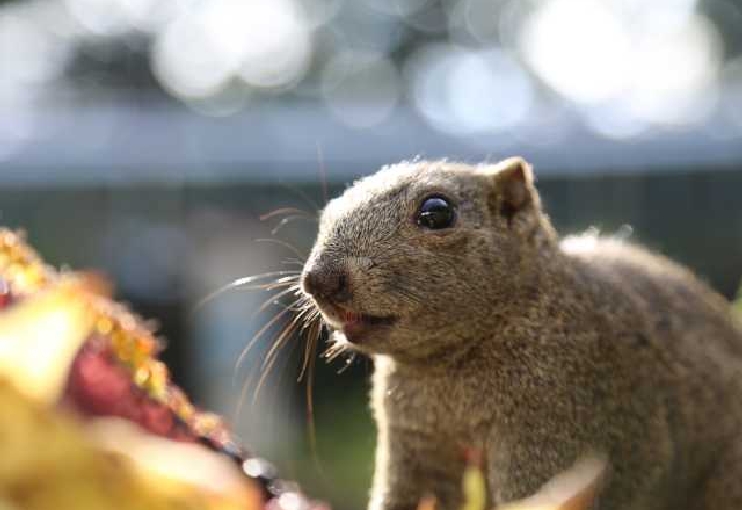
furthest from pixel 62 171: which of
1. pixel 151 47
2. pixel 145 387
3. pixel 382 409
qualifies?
pixel 151 47

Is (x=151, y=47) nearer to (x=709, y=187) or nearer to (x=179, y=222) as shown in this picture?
(x=179, y=222)

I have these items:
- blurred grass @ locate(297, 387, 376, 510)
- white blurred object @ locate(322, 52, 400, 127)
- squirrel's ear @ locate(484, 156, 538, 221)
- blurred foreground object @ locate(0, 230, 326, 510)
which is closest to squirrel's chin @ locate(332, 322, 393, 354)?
squirrel's ear @ locate(484, 156, 538, 221)

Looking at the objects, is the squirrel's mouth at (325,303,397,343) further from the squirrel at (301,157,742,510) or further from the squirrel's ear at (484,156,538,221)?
the squirrel's ear at (484,156,538,221)

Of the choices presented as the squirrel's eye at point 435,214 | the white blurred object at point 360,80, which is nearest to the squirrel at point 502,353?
the squirrel's eye at point 435,214

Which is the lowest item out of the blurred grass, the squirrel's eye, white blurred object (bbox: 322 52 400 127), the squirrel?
the squirrel

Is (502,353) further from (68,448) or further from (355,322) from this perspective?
(68,448)

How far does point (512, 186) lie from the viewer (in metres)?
0.87

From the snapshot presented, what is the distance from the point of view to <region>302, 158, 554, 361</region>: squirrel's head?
2.44 feet

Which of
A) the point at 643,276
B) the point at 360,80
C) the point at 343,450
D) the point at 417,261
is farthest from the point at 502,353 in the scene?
the point at 360,80

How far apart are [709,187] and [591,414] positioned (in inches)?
139

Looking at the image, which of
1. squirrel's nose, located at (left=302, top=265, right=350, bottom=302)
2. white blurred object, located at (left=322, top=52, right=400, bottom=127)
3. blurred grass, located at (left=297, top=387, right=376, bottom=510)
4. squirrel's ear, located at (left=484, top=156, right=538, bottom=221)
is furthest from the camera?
white blurred object, located at (left=322, top=52, right=400, bottom=127)

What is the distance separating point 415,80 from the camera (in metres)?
12.9

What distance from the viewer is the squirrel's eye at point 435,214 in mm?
786

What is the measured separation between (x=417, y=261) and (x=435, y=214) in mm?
50
